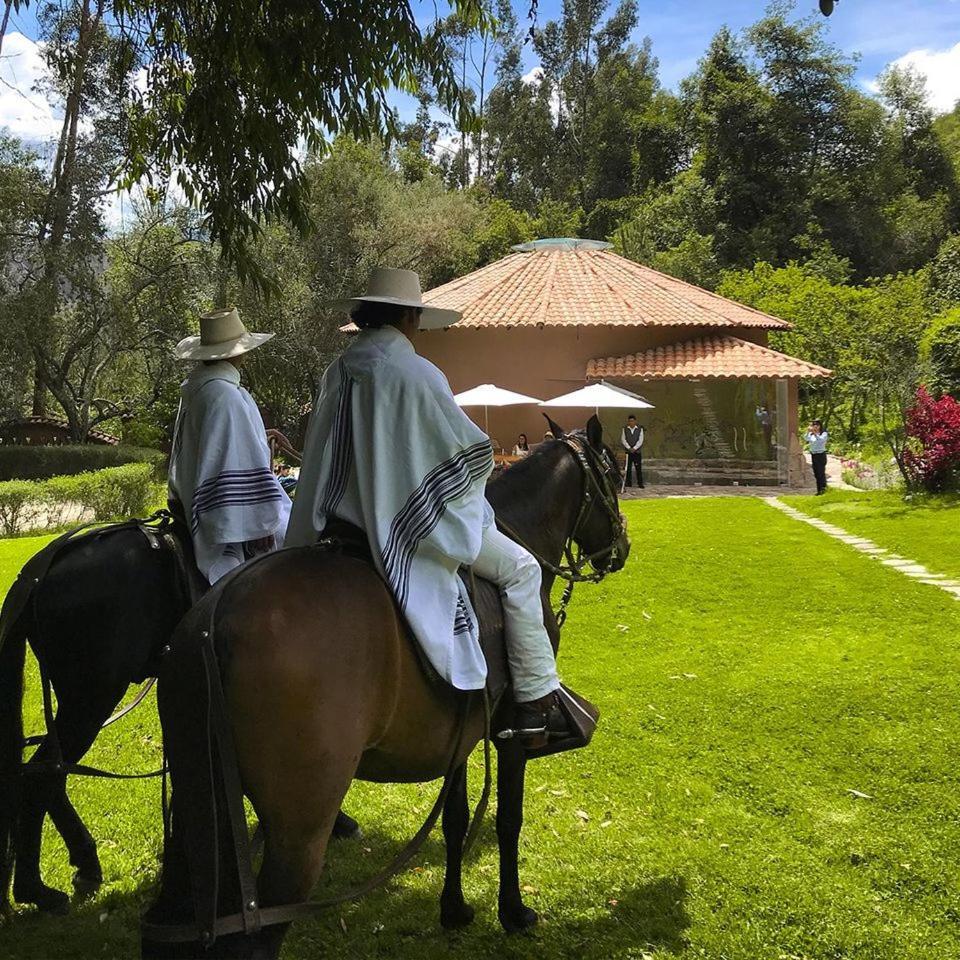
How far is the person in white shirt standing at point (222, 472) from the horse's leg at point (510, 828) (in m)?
1.60

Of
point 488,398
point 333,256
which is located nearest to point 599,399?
point 488,398

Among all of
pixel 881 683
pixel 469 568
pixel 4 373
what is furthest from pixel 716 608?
pixel 4 373

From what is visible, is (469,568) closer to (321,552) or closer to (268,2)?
(321,552)

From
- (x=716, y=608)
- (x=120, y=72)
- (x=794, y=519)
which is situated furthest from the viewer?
(x=794, y=519)

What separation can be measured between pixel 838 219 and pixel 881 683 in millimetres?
44929

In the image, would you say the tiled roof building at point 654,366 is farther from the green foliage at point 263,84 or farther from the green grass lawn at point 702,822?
the green foliage at point 263,84

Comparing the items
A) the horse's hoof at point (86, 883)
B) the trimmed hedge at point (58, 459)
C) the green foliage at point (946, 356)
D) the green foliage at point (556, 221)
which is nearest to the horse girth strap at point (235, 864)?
the horse's hoof at point (86, 883)

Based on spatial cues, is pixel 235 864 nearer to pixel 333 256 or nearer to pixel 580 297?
pixel 580 297

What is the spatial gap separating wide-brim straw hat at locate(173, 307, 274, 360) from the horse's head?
173cm

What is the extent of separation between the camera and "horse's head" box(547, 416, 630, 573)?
192 inches

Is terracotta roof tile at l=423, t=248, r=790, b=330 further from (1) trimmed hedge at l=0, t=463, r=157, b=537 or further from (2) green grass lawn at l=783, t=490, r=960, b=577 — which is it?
(1) trimmed hedge at l=0, t=463, r=157, b=537

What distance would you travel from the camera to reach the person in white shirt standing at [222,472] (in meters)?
4.41

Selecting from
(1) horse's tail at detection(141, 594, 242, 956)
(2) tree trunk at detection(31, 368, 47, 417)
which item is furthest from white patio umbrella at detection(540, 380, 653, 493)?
(2) tree trunk at detection(31, 368, 47, 417)

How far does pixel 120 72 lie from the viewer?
6.06 meters
